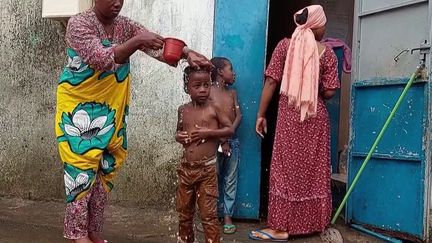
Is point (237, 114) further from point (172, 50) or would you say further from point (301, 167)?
point (172, 50)

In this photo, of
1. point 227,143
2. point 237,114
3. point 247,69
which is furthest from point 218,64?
point 227,143

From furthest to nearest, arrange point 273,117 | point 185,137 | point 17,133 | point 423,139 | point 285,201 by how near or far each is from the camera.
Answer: point 273,117 < point 17,133 < point 285,201 < point 423,139 < point 185,137

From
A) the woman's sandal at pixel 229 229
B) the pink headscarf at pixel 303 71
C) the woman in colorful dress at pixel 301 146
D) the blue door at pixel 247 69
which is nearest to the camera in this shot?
the pink headscarf at pixel 303 71

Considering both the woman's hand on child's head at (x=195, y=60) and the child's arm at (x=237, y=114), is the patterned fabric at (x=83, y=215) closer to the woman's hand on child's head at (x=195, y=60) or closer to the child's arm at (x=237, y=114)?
the woman's hand on child's head at (x=195, y=60)

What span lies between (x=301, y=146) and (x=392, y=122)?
682 mm

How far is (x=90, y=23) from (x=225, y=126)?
43.5 inches

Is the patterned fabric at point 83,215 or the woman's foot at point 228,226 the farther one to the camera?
the woman's foot at point 228,226

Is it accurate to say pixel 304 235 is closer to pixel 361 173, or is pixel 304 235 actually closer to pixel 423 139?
pixel 361 173

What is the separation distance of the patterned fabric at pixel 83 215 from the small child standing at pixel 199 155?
0.55m

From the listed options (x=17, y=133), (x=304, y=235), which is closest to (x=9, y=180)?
(x=17, y=133)

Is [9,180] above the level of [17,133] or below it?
below

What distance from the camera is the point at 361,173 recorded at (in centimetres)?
384

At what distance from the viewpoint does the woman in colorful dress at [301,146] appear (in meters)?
3.70

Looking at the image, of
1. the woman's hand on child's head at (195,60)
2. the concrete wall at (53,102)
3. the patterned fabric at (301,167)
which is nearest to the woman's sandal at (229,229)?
the patterned fabric at (301,167)
